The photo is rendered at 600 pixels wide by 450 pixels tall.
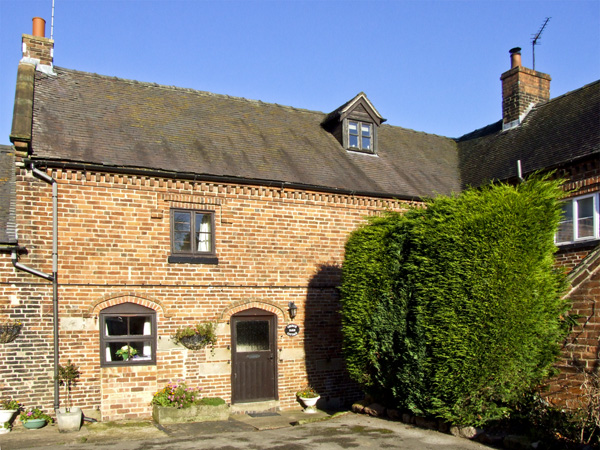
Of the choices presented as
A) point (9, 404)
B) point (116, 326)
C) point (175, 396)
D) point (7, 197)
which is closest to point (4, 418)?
point (9, 404)

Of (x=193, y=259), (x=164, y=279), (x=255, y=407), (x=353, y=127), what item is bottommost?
(x=255, y=407)

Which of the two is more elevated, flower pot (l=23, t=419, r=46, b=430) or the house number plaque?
the house number plaque

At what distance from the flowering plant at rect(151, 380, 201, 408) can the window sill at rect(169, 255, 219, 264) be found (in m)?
2.71

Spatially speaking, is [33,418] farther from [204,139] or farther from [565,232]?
[565,232]

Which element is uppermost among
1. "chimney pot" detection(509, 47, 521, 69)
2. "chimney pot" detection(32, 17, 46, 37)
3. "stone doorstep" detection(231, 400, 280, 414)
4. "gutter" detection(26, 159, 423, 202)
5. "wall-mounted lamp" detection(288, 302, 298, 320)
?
"chimney pot" detection(509, 47, 521, 69)

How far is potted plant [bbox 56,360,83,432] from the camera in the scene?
463 inches

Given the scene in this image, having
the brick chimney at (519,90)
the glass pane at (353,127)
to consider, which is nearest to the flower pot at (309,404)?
the glass pane at (353,127)

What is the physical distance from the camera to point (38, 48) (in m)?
15.8

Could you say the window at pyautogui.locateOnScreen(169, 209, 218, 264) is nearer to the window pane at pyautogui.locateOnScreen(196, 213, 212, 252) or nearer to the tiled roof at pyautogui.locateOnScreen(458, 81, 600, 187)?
the window pane at pyautogui.locateOnScreen(196, 213, 212, 252)

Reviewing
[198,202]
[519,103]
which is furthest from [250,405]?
[519,103]

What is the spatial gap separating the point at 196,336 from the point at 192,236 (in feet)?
7.62

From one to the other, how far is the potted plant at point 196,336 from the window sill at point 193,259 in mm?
1442

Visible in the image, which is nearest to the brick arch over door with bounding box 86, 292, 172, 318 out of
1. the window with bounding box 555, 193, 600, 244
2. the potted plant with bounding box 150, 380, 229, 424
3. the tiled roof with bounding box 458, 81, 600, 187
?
the potted plant with bounding box 150, 380, 229, 424

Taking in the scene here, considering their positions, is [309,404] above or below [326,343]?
below
